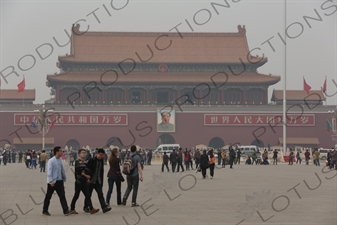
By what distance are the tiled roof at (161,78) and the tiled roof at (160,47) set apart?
45.0 inches

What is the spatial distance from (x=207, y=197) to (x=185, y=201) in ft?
3.46

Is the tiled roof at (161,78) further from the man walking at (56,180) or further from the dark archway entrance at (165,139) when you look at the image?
the man walking at (56,180)

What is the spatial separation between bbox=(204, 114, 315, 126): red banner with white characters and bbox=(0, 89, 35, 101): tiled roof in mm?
14146

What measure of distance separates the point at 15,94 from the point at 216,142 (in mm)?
16309

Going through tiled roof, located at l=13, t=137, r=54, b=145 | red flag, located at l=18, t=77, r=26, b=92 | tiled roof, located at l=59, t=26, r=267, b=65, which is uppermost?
tiled roof, located at l=59, t=26, r=267, b=65

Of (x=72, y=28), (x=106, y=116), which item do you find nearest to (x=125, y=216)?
(x=106, y=116)

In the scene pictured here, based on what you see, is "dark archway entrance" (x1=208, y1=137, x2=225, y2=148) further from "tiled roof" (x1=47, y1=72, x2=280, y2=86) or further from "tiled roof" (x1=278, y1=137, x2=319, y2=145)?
"tiled roof" (x1=47, y1=72, x2=280, y2=86)

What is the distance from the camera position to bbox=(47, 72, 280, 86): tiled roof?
189 feet

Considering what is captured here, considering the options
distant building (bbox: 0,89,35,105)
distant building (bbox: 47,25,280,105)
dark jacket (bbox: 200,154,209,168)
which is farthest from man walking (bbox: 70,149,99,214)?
distant building (bbox: 0,89,35,105)

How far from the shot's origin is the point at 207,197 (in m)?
15.2

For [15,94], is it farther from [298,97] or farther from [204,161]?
[204,161]

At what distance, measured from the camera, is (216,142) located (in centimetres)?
5631

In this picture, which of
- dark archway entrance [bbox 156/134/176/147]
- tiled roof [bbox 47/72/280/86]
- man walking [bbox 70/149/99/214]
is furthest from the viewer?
tiled roof [bbox 47/72/280/86]

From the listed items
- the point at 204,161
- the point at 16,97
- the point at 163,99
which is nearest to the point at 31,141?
the point at 16,97
